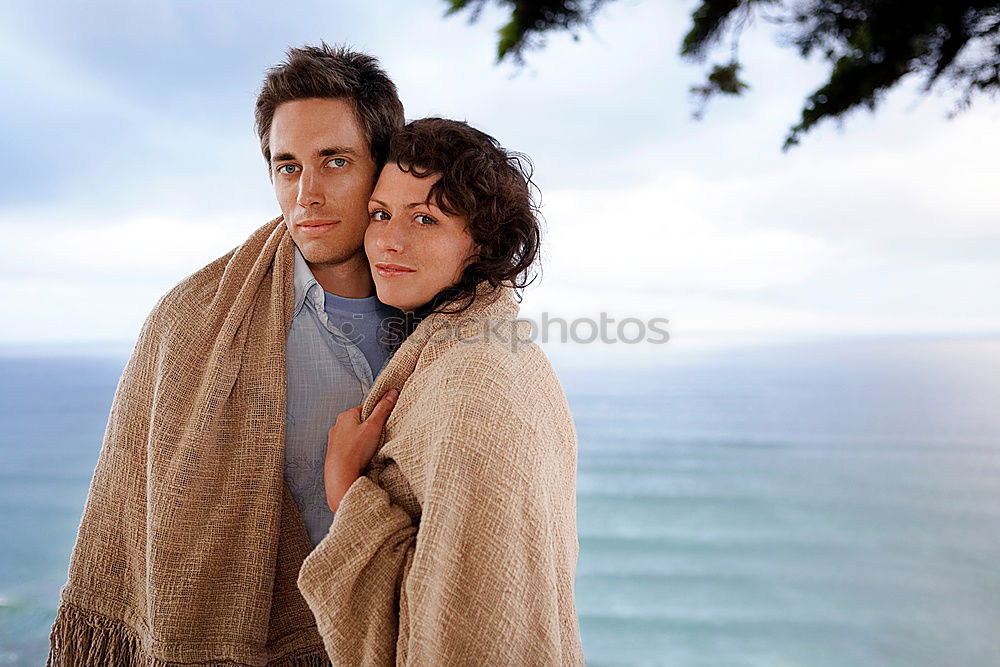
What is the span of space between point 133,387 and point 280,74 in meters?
0.75

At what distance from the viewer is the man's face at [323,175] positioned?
1.46 metres

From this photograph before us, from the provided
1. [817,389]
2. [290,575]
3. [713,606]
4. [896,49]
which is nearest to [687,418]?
[817,389]

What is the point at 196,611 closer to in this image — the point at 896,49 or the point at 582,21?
the point at 582,21

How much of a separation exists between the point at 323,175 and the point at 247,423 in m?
0.54

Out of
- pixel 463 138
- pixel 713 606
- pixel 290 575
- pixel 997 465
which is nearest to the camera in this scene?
pixel 463 138

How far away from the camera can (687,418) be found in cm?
632

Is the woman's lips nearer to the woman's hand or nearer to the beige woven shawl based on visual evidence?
the beige woven shawl

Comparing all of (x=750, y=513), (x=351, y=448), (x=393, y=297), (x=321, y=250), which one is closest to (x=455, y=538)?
(x=351, y=448)

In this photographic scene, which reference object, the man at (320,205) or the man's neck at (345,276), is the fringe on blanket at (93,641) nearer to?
the man at (320,205)

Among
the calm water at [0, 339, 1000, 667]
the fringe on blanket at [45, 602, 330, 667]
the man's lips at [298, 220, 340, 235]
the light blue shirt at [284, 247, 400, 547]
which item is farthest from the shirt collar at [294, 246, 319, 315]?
the calm water at [0, 339, 1000, 667]

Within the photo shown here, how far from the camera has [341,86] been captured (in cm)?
148

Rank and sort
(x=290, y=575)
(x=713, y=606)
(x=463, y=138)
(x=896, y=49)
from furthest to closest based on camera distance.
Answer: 1. (x=713, y=606)
2. (x=290, y=575)
3. (x=463, y=138)
4. (x=896, y=49)

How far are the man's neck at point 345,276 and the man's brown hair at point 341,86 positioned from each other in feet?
0.71

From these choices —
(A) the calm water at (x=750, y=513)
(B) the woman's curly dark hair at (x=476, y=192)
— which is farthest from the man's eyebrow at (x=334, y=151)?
(A) the calm water at (x=750, y=513)
